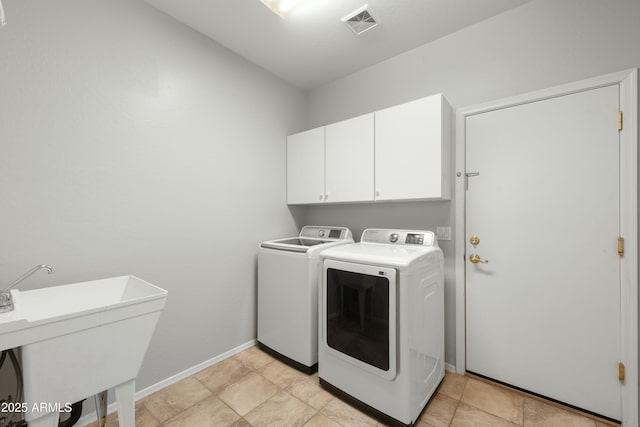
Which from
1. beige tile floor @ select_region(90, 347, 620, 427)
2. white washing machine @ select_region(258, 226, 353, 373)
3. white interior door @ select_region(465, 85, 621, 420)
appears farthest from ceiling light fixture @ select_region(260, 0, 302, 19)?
beige tile floor @ select_region(90, 347, 620, 427)

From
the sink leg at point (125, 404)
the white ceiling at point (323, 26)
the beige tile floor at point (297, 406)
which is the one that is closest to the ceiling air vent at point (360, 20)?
the white ceiling at point (323, 26)

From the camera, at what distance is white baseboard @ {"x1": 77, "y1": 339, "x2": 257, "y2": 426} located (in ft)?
5.19

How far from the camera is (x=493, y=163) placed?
6.41 feet

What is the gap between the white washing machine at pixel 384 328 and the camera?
1.51 meters

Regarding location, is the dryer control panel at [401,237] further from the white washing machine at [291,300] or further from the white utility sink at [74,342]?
the white utility sink at [74,342]

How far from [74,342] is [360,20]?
2.53 m

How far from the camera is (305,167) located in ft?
8.84

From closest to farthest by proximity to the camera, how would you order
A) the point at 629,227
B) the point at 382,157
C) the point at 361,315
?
the point at 629,227 < the point at 361,315 < the point at 382,157

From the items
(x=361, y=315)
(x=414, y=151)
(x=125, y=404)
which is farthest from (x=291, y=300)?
(x=414, y=151)

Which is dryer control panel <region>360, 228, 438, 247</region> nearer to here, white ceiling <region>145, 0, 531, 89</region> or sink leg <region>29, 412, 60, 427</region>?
white ceiling <region>145, 0, 531, 89</region>

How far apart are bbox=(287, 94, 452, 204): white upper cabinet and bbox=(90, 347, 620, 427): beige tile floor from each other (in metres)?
1.41

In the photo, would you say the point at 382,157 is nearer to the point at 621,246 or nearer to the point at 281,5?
the point at 281,5

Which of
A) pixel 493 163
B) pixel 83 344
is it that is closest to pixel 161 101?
pixel 83 344

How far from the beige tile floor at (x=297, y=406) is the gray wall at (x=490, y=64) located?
403 mm
